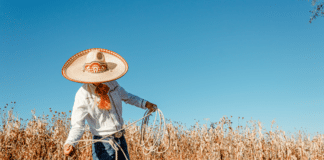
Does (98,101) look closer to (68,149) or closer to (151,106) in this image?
(68,149)

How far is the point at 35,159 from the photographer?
5.78 m

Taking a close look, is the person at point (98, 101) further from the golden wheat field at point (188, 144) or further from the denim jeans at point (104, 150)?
the golden wheat field at point (188, 144)

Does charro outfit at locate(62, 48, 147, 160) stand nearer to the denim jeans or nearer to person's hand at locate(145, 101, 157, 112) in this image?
the denim jeans

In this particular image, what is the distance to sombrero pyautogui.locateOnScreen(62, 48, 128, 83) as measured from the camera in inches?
116

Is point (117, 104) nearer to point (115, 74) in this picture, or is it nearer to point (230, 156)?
point (115, 74)

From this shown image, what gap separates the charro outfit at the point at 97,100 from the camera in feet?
9.16

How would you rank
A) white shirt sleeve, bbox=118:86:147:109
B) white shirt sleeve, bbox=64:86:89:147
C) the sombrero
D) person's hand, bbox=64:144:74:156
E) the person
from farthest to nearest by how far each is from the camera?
1. white shirt sleeve, bbox=118:86:147:109
2. the sombrero
3. the person
4. white shirt sleeve, bbox=64:86:89:147
5. person's hand, bbox=64:144:74:156

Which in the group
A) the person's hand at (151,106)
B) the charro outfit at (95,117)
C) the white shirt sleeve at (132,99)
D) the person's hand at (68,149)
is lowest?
the person's hand at (68,149)

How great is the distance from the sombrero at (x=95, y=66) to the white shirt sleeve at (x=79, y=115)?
0.18 m

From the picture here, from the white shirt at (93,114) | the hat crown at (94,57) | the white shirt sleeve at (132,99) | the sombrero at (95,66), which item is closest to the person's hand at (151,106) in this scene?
the white shirt sleeve at (132,99)

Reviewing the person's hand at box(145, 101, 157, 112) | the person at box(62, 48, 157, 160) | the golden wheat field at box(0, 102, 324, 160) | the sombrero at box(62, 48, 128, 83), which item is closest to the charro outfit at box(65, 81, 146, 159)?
the person at box(62, 48, 157, 160)

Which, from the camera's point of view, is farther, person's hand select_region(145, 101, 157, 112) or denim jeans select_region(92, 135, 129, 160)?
person's hand select_region(145, 101, 157, 112)

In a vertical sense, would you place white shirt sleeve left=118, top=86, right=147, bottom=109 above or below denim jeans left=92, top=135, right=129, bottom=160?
above

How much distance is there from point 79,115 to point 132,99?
0.76m
